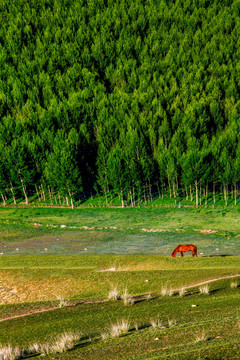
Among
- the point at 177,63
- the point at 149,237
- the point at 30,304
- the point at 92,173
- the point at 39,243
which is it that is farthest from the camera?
the point at 177,63

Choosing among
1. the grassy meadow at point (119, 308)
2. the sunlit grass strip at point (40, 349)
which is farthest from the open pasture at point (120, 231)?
the sunlit grass strip at point (40, 349)

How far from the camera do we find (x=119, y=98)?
347ft

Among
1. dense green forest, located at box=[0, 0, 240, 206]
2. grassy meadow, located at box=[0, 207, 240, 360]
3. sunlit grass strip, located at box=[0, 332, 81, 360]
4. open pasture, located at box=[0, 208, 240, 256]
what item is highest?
dense green forest, located at box=[0, 0, 240, 206]

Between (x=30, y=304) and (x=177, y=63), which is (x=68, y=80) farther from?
(x=30, y=304)

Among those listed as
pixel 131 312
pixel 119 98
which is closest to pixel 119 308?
pixel 131 312

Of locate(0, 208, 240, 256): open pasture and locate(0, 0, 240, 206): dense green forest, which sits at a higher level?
locate(0, 0, 240, 206): dense green forest

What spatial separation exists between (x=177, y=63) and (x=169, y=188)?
6115cm

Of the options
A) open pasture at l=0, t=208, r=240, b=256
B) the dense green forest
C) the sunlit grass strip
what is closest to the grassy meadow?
the sunlit grass strip

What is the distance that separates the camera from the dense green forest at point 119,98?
266ft

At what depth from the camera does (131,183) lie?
7994 centimetres

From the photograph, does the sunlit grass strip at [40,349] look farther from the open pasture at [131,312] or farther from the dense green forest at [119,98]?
the dense green forest at [119,98]

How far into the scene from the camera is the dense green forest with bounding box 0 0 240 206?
266 feet

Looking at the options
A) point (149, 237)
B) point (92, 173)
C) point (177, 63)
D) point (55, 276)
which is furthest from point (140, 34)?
point (55, 276)

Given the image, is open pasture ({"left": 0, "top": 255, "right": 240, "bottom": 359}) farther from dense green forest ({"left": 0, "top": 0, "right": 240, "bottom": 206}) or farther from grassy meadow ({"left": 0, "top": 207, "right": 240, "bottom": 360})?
dense green forest ({"left": 0, "top": 0, "right": 240, "bottom": 206})
